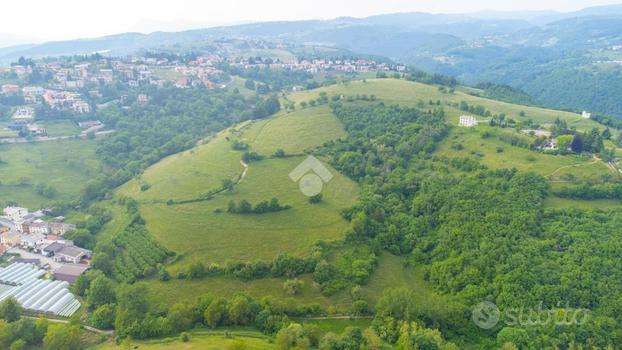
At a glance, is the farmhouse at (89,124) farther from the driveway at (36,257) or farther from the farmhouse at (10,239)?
the driveway at (36,257)

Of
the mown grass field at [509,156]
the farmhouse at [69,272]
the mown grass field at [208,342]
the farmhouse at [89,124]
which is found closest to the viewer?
the mown grass field at [208,342]

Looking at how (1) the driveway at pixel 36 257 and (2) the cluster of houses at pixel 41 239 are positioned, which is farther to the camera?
(2) the cluster of houses at pixel 41 239

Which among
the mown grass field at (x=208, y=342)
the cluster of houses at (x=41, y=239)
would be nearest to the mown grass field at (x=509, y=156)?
the mown grass field at (x=208, y=342)

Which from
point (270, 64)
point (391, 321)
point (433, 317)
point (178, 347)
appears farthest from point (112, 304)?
point (270, 64)

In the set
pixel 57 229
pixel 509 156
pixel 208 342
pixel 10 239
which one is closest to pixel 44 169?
pixel 57 229

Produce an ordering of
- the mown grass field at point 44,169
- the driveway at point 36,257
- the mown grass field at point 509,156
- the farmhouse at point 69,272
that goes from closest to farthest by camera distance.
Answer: the farmhouse at point 69,272 → the driveway at point 36,257 → the mown grass field at point 509,156 → the mown grass field at point 44,169

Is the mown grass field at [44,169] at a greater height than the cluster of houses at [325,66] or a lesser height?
lesser

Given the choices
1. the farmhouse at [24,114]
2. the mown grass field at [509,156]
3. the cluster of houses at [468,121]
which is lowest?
the mown grass field at [509,156]

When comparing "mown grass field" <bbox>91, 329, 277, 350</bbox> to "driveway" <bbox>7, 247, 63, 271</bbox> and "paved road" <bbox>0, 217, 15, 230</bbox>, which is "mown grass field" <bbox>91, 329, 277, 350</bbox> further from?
"paved road" <bbox>0, 217, 15, 230</bbox>
